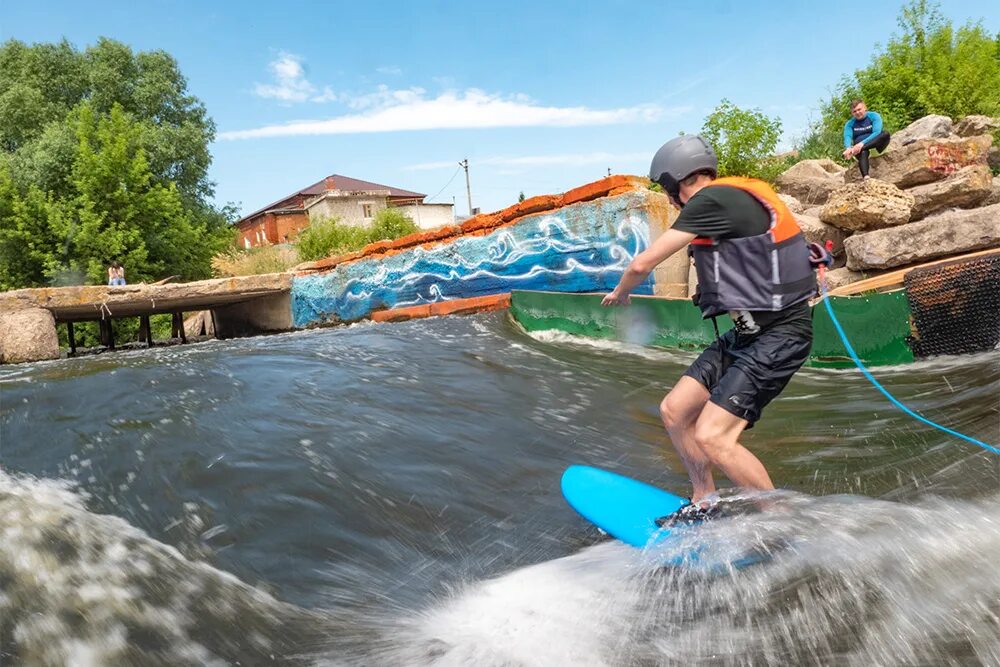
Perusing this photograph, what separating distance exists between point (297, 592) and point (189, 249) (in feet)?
86.9

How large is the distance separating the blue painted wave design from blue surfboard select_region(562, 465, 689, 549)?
240 inches

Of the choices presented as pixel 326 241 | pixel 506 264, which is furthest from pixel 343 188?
pixel 506 264

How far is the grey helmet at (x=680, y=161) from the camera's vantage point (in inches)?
128

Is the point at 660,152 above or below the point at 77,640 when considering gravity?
above

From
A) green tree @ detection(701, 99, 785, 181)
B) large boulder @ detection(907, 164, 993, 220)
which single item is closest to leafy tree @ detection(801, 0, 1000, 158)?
green tree @ detection(701, 99, 785, 181)

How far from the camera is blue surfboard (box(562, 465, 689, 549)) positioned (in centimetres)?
316

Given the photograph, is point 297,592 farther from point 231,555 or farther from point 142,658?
point 142,658

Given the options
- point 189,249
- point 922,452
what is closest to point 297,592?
point 922,452

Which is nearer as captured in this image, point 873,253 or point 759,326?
point 759,326

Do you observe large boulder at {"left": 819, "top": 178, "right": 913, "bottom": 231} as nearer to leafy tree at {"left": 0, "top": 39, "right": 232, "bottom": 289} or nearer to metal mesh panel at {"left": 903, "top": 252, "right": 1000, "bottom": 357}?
metal mesh panel at {"left": 903, "top": 252, "right": 1000, "bottom": 357}

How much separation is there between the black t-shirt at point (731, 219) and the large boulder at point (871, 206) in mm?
7213

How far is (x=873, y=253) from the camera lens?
856cm

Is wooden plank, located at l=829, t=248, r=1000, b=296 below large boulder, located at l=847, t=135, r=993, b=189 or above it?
below

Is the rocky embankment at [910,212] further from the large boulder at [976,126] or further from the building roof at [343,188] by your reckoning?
the building roof at [343,188]
